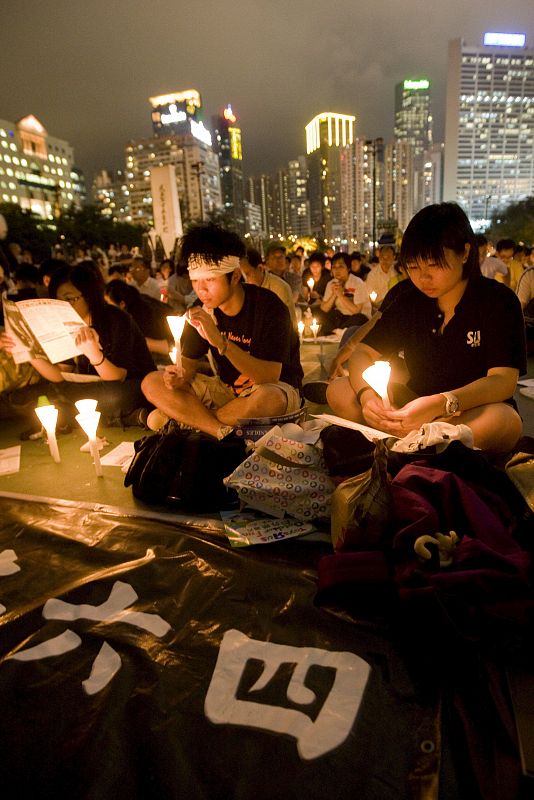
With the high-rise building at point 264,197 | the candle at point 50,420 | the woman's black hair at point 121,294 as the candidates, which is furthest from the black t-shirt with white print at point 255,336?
the high-rise building at point 264,197

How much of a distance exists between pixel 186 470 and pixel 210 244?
1420 mm

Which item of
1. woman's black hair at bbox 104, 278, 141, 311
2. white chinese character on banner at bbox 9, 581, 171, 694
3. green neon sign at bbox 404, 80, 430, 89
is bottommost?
white chinese character on banner at bbox 9, 581, 171, 694

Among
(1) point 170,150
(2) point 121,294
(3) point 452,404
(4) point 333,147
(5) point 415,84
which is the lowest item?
(3) point 452,404

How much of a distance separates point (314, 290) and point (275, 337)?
7.25 m

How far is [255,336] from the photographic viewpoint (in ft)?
10.9

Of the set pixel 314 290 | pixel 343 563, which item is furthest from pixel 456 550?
pixel 314 290

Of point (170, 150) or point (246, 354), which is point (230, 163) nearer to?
point (170, 150)

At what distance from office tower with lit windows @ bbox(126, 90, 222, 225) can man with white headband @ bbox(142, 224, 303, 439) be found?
122552mm

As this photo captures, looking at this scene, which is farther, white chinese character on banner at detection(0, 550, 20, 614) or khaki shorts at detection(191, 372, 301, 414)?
khaki shorts at detection(191, 372, 301, 414)

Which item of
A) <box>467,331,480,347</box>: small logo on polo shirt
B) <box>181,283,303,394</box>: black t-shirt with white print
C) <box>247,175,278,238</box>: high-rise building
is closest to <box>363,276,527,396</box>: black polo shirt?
<box>467,331,480,347</box>: small logo on polo shirt

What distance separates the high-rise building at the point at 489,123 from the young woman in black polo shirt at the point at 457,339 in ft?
359

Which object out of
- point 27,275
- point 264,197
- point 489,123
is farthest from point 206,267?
point 264,197

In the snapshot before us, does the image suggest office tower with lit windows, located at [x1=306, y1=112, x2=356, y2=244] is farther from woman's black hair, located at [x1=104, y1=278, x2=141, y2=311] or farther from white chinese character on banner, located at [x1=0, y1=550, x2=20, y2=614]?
white chinese character on banner, located at [x1=0, y1=550, x2=20, y2=614]

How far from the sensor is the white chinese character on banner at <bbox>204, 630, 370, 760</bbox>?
4.64 ft
